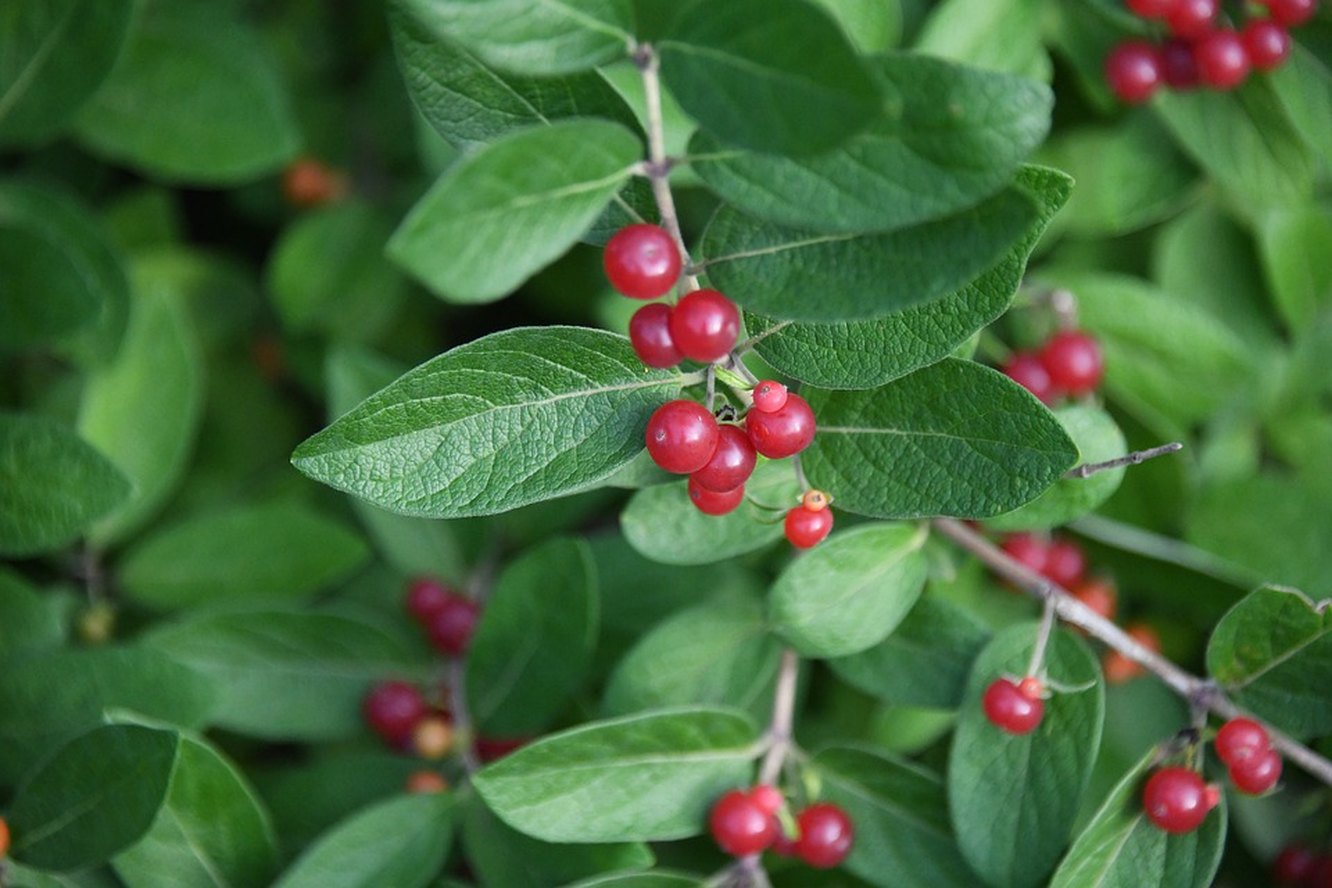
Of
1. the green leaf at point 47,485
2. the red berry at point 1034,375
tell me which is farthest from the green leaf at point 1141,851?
the green leaf at point 47,485

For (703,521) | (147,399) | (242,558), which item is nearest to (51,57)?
(147,399)

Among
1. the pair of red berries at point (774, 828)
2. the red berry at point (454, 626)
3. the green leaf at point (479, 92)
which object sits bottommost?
the red berry at point (454, 626)

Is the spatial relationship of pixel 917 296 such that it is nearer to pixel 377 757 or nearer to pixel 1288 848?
pixel 377 757

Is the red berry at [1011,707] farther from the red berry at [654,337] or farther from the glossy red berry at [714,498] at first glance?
the red berry at [654,337]

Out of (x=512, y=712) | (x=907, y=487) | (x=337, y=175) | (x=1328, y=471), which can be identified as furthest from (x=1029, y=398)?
(x=337, y=175)

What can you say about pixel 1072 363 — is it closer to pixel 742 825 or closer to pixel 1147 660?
pixel 1147 660

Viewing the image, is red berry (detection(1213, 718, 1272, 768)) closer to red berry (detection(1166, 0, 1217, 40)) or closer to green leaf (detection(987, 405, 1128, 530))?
green leaf (detection(987, 405, 1128, 530))
